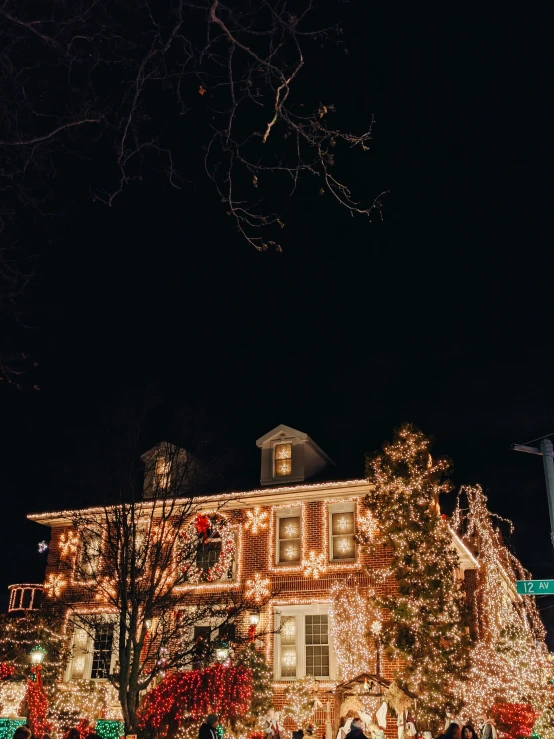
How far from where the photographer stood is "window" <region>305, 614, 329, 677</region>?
65.9 feet

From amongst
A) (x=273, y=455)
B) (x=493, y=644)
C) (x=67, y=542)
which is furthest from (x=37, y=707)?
(x=493, y=644)

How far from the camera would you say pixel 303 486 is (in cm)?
2158

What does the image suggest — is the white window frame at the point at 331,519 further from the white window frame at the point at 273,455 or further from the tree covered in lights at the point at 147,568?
the tree covered in lights at the point at 147,568

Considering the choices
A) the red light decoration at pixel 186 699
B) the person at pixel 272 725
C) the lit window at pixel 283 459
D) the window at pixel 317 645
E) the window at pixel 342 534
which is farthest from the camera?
the lit window at pixel 283 459

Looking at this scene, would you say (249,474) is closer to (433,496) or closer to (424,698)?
(433,496)

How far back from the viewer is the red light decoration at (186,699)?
43.7 ft

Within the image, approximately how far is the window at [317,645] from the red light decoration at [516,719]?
5220 mm

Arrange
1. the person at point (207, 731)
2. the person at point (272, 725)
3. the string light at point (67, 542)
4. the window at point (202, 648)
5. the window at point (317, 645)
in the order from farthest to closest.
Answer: the string light at point (67, 542) → the window at point (317, 645) → the person at point (272, 725) → the window at point (202, 648) → the person at point (207, 731)

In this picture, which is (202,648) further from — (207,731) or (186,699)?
(207,731)

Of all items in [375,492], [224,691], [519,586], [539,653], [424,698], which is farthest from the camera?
[539,653]

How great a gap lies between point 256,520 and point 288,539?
4.18ft

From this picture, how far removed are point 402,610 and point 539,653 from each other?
31.7 feet

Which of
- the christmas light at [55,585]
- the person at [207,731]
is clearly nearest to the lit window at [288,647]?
the christmas light at [55,585]

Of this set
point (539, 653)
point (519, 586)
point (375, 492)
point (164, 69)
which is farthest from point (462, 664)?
point (164, 69)
